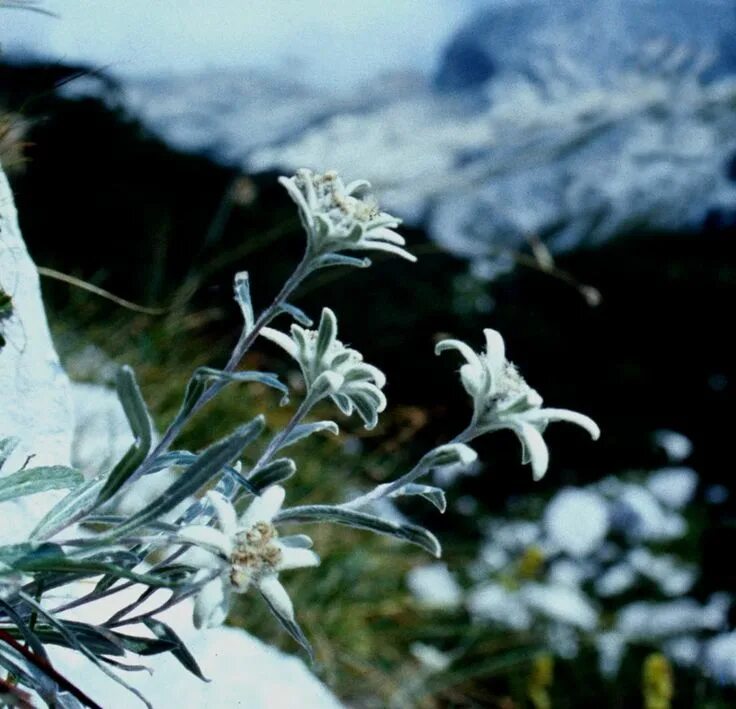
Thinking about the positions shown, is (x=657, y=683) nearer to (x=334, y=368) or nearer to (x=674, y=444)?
(x=674, y=444)

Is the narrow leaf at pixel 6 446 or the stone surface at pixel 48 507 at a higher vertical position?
the narrow leaf at pixel 6 446

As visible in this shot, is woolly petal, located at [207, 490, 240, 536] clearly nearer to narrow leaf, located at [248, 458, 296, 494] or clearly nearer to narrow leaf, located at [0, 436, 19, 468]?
narrow leaf, located at [248, 458, 296, 494]

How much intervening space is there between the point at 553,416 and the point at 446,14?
4.13 meters

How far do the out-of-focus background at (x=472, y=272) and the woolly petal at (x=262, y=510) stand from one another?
1.80 metres

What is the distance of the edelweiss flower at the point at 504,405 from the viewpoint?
905mm

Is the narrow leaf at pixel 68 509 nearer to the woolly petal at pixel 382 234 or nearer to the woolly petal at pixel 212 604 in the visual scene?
the woolly petal at pixel 212 604

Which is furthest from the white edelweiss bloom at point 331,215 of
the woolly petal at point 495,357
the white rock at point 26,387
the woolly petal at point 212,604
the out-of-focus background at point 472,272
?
the out-of-focus background at point 472,272

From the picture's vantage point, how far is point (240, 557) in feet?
2.65

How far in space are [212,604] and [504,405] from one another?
0.98 feet

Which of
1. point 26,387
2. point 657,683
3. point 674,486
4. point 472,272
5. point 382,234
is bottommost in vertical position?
point 674,486

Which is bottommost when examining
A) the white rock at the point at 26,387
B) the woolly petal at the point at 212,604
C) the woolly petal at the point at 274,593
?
the white rock at the point at 26,387

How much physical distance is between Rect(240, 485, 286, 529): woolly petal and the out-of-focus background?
5.89ft

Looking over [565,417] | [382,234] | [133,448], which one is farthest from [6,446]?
[565,417]

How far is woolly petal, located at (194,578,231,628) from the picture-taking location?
0.77 meters
